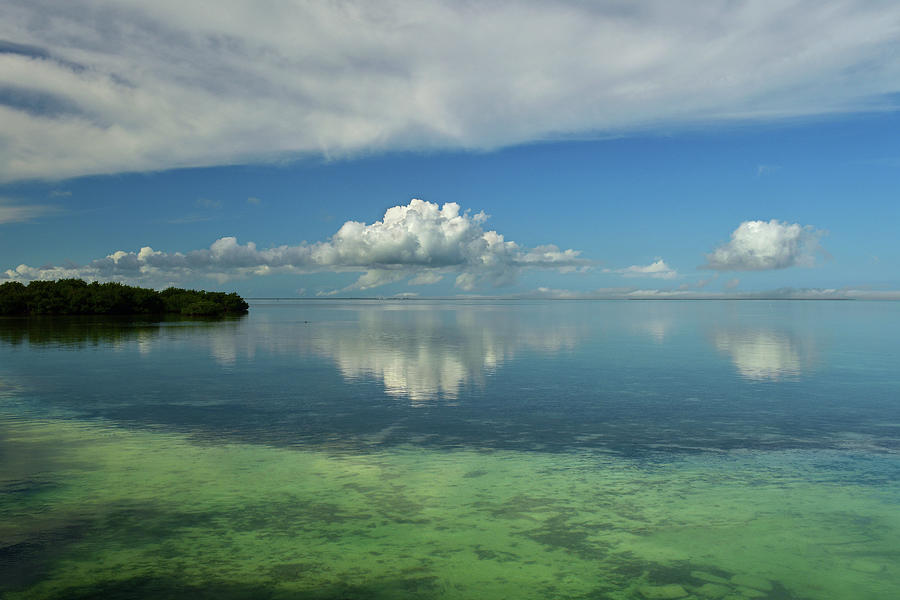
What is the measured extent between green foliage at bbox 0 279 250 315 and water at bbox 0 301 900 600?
100577mm

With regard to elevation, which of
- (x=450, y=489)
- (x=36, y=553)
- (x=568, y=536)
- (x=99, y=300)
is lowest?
(x=568, y=536)

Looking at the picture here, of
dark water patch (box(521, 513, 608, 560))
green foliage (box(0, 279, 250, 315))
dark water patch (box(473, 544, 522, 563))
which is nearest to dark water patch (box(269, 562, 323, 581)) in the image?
dark water patch (box(473, 544, 522, 563))

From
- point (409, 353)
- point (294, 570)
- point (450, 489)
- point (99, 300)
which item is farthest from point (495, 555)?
point (99, 300)

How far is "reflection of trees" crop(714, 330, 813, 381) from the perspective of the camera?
34094mm

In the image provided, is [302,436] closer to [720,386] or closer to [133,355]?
[720,386]

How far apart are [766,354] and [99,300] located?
114533mm

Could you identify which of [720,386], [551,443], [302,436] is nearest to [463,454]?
Answer: [551,443]

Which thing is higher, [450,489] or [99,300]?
[99,300]

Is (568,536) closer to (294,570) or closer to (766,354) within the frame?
(294,570)

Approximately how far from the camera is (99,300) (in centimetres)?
12025

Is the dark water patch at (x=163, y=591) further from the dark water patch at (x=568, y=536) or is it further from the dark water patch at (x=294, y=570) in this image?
the dark water patch at (x=568, y=536)

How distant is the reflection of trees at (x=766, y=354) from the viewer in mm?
34094

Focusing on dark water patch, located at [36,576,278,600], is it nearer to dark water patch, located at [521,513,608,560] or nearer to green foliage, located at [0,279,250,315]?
dark water patch, located at [521,513,608,560]

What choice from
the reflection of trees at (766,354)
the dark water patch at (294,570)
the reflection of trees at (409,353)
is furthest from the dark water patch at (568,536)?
the reflection of trees at (766,354)
